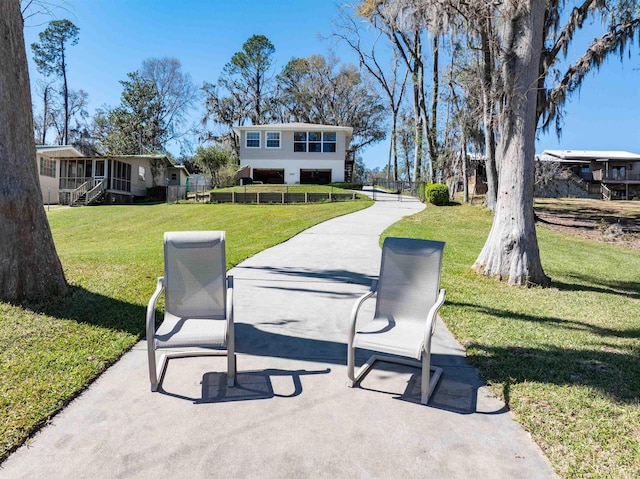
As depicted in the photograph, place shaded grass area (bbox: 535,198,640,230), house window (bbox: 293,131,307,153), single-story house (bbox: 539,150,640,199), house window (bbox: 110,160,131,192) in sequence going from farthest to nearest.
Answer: single-story house (bbox: 539,150,640,199) < house window (bbox: 293,131,307,153) < house window (bbox: 110,160,131,192) < shaded grass area (bbox: 535,198,640,230)

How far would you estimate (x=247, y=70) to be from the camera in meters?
43.5

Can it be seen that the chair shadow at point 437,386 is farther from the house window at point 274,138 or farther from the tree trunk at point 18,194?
the house window at point 274,138

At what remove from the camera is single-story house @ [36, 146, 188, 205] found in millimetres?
28094

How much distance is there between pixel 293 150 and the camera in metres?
32.3

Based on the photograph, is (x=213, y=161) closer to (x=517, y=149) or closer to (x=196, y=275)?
(x=517, y=149)

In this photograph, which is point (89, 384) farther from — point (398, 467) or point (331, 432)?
point (398, 467)

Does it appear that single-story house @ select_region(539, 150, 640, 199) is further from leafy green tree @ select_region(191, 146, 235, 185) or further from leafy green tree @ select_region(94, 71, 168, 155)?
leafy green tree @ select_region(94, 71, 168, 155)

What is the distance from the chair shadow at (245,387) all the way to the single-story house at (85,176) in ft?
92.4

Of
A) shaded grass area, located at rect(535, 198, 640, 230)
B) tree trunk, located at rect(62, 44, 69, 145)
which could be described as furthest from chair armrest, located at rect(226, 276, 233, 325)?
tree trunk, located at rect(62, 44, 69, 145)

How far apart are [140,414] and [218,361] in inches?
41.2

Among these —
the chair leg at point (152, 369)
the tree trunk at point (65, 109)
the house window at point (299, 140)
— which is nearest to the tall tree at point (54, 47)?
the tree trunk at point (65, 109)

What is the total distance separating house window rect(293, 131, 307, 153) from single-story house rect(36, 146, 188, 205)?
1108 cm

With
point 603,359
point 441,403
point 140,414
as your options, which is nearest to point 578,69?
point 603,359

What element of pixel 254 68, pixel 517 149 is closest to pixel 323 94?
pixel 254 68
